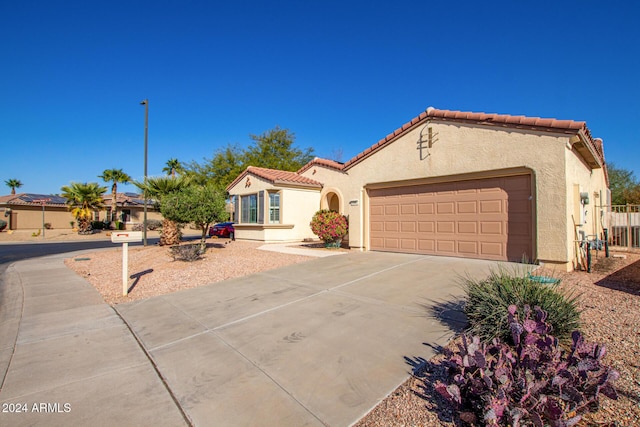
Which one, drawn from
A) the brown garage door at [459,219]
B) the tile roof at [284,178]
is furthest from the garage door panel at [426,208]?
the tile roof at [284,178]

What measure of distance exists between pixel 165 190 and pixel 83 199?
1954cm

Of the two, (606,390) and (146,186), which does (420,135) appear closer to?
(606,390)

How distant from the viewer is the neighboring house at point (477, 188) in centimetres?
824

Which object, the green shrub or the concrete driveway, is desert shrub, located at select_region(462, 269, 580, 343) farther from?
the green shrub

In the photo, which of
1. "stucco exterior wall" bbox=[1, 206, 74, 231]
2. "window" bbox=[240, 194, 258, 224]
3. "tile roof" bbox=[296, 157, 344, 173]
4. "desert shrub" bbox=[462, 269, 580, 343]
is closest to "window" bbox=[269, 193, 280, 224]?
"window" bbox=[240, 194, 258, 224]

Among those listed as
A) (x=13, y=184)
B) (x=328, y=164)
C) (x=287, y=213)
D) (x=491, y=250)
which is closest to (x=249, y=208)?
(x=287, y=213)

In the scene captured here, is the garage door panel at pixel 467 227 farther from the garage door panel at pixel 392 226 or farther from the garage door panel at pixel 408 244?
the garage door panel at pixel 392 226

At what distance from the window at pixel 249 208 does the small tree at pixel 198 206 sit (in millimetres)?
5650

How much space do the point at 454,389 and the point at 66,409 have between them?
3.68 m

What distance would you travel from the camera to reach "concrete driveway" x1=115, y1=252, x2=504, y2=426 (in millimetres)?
3039

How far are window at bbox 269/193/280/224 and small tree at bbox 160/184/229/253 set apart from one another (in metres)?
4.82

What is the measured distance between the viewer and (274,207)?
17.1 metres

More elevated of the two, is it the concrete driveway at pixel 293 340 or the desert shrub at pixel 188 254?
the desert shrub at pixel 188 254

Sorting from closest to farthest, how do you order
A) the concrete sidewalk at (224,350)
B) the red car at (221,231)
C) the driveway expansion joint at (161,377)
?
1. the driveway expansion joint at (161,377)
2. the concrete sidewalk at (224,350)
3. the red car at (221,231)
